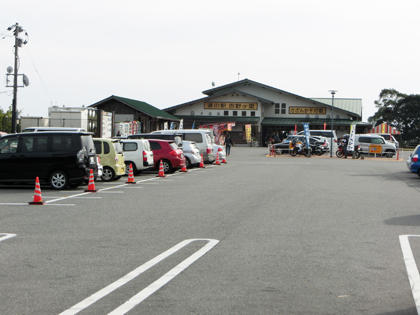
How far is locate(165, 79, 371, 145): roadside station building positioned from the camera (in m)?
72.5

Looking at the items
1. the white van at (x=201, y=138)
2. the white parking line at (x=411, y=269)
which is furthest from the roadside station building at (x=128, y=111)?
the white parking line at (x=411, y=269)

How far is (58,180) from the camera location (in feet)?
58.6

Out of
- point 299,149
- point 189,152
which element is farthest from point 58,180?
point 299,149

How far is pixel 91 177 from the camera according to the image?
17.1m

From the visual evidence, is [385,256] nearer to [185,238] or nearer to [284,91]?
[185,238]

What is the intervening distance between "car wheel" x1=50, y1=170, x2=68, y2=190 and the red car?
8.14 metres

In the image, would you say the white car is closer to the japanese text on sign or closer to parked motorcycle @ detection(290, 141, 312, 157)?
→ parked motorcycle @ detection(290, 141, 312, 157)

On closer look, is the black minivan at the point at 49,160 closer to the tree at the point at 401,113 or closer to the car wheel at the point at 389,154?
the car wheel at the point at 389,154

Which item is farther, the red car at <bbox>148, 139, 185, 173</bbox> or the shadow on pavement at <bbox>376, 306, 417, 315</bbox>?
the red car at <bbox>148, 139, 185, 173</bbox>

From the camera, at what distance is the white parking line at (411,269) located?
236 inches

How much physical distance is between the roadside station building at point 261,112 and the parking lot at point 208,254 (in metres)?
56.8

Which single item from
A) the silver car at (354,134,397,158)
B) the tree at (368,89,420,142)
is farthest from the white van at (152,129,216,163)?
the tree at (368,89,420,142)

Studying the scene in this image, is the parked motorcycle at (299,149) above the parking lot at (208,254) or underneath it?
above

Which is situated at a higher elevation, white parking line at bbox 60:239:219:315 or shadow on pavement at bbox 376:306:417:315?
shadow on pavement at bbox 376:306:417:315
